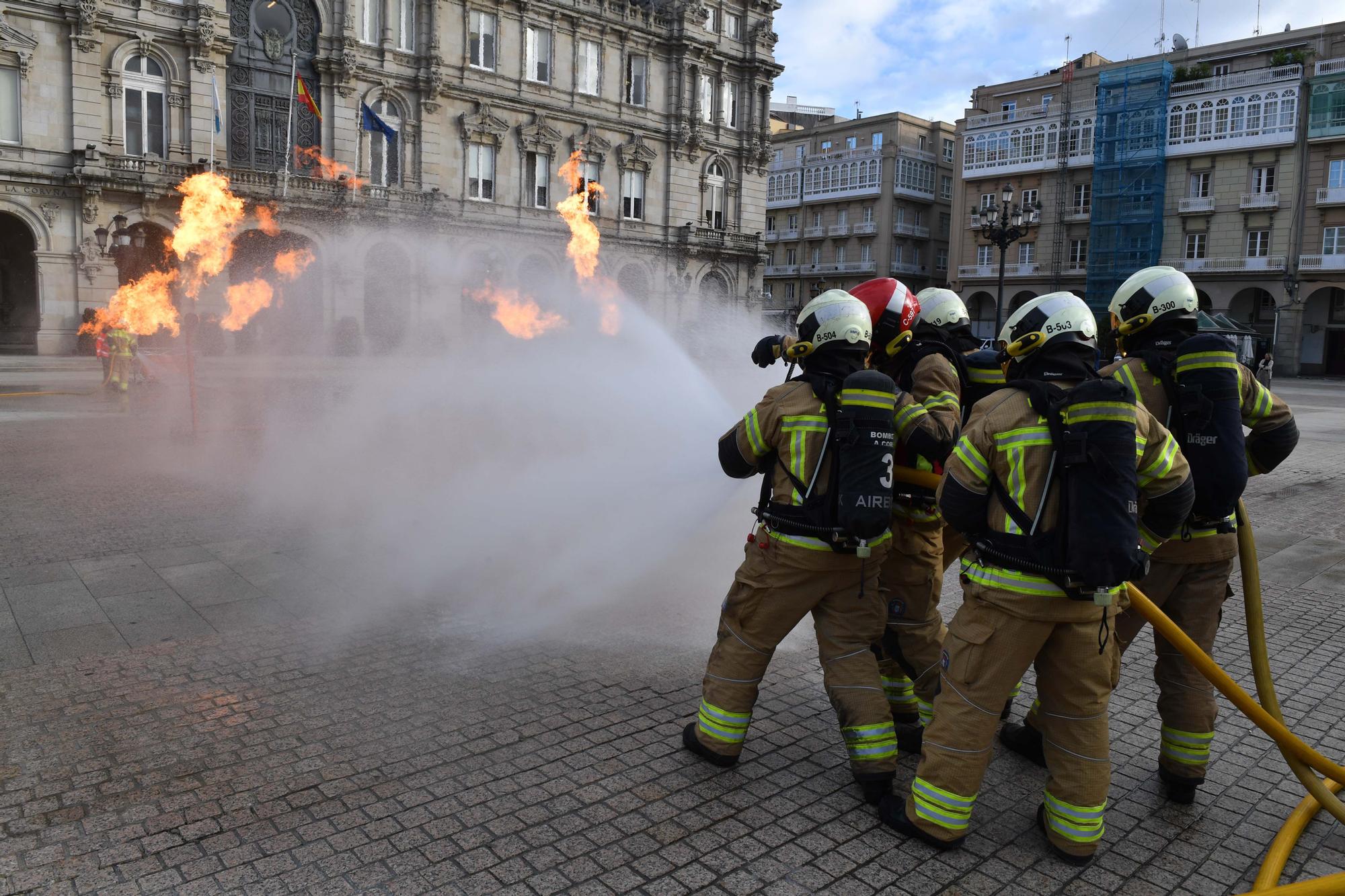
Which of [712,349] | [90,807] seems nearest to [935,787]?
[90,807]

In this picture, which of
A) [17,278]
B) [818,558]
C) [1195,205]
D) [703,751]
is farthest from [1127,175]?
[703,751]

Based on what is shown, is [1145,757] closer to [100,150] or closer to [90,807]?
[90,807]

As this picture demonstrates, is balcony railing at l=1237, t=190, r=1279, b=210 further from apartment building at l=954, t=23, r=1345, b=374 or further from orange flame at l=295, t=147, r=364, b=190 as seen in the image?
orange flame at l=295, t=147, r=364, b=190

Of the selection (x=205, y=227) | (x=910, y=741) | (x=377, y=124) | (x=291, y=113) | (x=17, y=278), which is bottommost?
(x=910, y=741)

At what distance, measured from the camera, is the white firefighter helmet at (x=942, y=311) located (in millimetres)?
5238

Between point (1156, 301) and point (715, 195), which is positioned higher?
point (715, 195)

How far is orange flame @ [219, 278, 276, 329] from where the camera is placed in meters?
19.0

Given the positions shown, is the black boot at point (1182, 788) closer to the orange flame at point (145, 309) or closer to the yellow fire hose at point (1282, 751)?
the yellow fire hose at point (1282, 751)

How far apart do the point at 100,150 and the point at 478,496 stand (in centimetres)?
2737

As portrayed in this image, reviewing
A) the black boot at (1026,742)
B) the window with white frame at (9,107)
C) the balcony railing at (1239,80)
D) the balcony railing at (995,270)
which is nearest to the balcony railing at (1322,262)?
the balcony railing at (1239,80)

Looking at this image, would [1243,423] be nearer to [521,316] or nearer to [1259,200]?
[521,316]

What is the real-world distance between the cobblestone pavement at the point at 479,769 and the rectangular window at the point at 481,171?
32.3 m

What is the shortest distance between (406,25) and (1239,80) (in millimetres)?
43309

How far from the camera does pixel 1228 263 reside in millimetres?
49312
